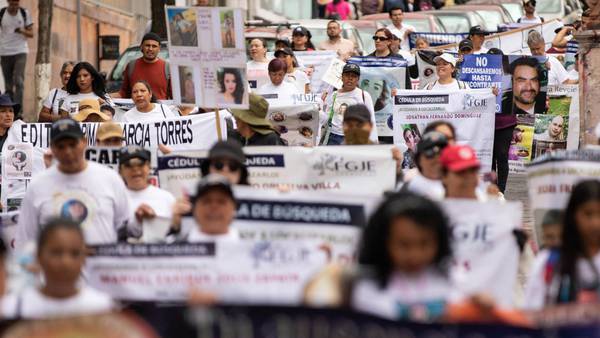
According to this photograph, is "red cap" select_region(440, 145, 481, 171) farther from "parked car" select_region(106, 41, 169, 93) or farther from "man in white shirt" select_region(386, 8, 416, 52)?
"man in white shirt" select_region(386, 8, 416, 52)

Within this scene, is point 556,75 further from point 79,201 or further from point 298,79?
point 79,201

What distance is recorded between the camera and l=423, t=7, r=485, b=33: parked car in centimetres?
3378

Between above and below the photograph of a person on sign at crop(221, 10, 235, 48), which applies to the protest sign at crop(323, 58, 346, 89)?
below

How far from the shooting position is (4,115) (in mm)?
15930

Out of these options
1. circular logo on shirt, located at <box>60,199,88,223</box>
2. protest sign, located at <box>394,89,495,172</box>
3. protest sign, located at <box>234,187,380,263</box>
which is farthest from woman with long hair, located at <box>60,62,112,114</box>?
protest sign, located at <box>234,187,380,263</box>

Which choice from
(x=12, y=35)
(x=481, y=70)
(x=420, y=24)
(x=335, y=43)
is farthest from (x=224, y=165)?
(x=420, y=24)

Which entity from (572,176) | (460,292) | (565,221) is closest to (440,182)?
(572,176)

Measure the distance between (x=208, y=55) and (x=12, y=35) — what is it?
11.0m

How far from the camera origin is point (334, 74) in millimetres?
21438

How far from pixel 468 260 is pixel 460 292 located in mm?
1549

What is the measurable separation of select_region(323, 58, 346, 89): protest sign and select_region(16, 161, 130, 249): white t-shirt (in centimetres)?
1084

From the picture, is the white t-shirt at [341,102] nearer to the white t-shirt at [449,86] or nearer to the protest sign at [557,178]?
the white t-shirt at [449,86]

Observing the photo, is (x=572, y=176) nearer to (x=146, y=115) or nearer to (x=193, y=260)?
(x=193, y=260)

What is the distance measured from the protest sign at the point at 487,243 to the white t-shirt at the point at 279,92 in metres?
10.5
